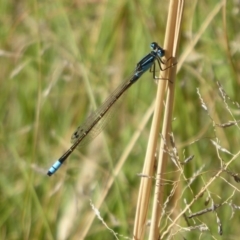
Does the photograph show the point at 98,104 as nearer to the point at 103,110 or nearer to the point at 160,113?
the point at 103,110

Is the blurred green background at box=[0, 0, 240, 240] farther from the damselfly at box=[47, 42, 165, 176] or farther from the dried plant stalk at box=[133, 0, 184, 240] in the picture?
the dried plant stalk at box=[133, 0, 184, 240]

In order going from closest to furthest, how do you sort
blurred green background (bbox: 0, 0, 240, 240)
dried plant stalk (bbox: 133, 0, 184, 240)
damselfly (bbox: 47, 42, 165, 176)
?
dried plant stalk (bbox: 133, 0, 184, 240) → damselfly (bbox: 47, 42, 165, 176) → blurred green background (bbox: 0, 0, 240, 240)

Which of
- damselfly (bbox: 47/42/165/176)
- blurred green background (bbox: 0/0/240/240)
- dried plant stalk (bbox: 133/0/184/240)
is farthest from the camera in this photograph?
blurred green background (bbox: 0/0/240/240)

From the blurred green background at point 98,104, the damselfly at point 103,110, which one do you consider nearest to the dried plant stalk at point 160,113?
the damselfly at point 103,110

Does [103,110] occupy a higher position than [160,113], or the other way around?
[103,110]

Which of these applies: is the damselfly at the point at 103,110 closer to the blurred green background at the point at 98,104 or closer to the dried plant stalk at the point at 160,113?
the blurred green background at the point at 98,104

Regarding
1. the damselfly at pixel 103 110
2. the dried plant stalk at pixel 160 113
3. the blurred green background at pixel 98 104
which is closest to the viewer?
the dried plant stalk at pixel 160 113

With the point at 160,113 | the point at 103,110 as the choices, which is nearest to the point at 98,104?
the point at 103,110

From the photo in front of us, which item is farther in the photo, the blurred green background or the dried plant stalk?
the blurred green background

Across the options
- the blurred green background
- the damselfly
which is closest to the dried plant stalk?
the damselfly
